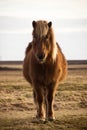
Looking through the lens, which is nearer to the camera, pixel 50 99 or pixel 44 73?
pixel 44 73

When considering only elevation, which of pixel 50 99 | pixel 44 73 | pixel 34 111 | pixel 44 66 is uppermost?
pixel 44 66

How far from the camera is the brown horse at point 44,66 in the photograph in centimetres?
591

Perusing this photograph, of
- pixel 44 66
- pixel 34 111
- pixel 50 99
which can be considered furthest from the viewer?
pixel 34 111

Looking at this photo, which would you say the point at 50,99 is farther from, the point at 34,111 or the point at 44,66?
the point at 34,111

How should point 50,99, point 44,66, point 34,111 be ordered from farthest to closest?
point 34,111 < point 50,99 < point 44,66

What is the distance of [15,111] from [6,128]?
2.24 m

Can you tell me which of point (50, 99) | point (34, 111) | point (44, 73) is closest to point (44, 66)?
point (44, 73)

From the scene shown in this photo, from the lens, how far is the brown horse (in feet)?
19.4

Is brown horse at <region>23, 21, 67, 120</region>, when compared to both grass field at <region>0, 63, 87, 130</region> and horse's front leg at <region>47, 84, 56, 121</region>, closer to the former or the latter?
horse's front leg at <region>47, 84, 56, 121</region>

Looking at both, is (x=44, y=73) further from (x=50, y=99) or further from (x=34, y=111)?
(x=34, y=111)

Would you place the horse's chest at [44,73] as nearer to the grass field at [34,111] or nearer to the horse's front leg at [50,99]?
the horse's front leg at [50,99]

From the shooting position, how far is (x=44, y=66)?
620 cm

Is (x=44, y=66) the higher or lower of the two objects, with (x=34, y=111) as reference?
higher

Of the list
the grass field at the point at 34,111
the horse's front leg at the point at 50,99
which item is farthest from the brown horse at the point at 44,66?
the grass field at the point at 34,111
